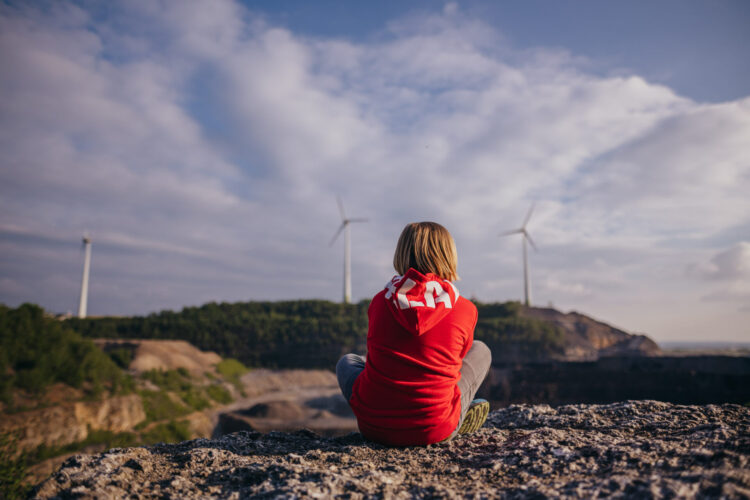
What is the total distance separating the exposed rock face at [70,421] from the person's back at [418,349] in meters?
18.9

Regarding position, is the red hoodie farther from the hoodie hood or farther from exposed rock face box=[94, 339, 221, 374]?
exposed rock face box=[94, 339, 221, 374]

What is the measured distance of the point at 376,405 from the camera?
11.9 feet

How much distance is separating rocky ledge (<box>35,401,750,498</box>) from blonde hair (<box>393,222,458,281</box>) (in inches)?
59.9

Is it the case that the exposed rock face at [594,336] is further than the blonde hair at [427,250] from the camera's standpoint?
Yes

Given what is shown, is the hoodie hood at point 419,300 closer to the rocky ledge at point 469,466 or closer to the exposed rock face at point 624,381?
the rocky ledge at point 469,466

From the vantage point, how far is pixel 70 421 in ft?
60.7

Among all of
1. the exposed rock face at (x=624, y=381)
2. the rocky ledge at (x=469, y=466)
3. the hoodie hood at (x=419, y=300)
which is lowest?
the exposed rock face at (x=624, y=381)

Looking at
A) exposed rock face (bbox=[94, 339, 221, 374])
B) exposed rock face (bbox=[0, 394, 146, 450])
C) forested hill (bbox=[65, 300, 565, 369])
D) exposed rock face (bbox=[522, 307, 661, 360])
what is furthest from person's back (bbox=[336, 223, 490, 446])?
exposed rock face (bbox=[522, 307, 661, 360])

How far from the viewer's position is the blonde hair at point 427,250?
363 centimetres

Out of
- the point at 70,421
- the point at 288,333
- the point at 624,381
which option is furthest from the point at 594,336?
the point at 70,421

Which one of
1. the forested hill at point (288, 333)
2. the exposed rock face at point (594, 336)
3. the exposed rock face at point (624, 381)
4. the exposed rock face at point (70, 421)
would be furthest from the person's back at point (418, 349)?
the exposed rock face at point (594, 336)

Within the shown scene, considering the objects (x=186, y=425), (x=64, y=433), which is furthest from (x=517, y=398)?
(x=64, y=433)

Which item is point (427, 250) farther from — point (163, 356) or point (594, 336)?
point (594, 336)

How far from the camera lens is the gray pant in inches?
152
